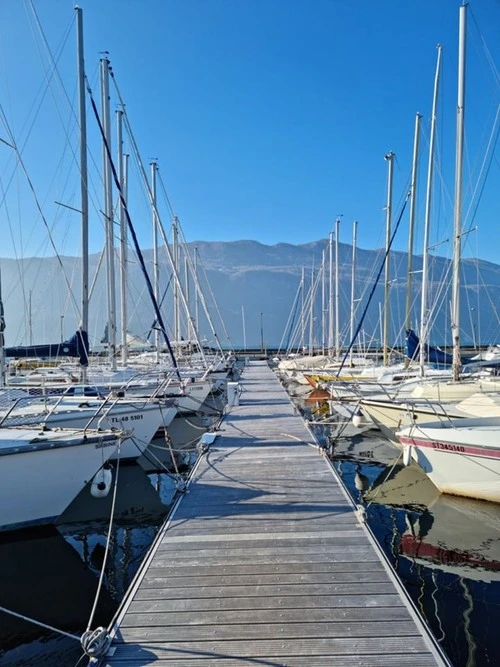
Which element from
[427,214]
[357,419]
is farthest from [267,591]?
[427,214]

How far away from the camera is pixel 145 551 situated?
7.69 m

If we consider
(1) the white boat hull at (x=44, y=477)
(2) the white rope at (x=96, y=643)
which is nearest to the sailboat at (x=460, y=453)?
(1) the white boat hull at (x=44, y=477)

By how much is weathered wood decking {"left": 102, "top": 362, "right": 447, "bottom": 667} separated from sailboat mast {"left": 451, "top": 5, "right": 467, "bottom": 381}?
9088mm

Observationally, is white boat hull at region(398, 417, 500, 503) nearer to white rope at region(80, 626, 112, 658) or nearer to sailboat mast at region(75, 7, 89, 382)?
white rope at region(80, 626, 112, 658)

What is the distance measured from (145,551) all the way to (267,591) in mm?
3888

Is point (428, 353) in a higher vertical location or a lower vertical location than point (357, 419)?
higher

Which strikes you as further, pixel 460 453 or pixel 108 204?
pixel 108 204

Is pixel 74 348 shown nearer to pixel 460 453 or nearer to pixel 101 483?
pixel 101 483

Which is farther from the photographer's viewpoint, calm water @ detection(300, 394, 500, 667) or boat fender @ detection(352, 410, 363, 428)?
boat fender @ detection(352, 410, 363, 428)

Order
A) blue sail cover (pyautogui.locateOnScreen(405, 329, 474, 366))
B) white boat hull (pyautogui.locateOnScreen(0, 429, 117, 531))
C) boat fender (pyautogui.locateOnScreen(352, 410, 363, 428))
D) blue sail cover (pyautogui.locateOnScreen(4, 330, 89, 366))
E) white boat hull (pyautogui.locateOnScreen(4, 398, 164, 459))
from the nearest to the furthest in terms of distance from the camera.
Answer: white boat hull (pyautogui.locateOnScreen(0, 429, 117, 531)) → white boat hull (pyautogui.locateOnScreen(4, 398, 164, 459)) → boat fender (pyautogui.locateOnScreen(352, 410, 363, 428)) → blue sail cover (pyautogui.locateOnScreen(4, 330, 89, 366)) → blue sail cover (pyautogui.locateOnScreen(405, 329, 474, 366))

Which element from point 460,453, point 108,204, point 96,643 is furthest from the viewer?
point 108,204

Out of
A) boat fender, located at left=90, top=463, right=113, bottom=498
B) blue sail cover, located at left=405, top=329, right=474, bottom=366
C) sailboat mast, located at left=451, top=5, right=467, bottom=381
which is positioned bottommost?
boat fender, located at left=90, top=463, right=113, bottom=498

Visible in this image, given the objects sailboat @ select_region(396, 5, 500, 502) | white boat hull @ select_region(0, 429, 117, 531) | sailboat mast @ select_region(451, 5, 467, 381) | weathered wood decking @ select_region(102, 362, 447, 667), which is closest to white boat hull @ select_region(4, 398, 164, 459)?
white boat hull @ select_region(0, 429, 117, 531)

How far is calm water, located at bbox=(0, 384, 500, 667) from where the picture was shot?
5.35m
